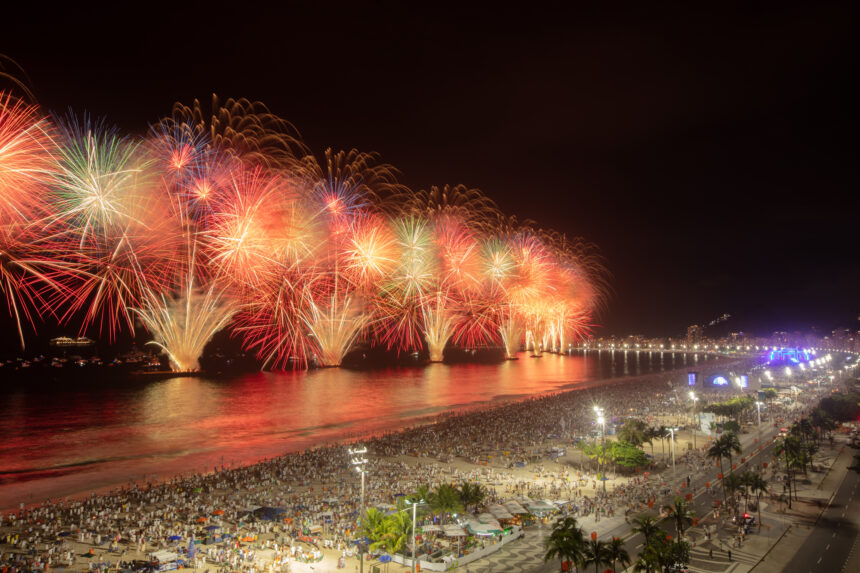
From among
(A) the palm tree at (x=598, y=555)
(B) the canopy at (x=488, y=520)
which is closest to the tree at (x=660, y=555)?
(A) the palm tree at (x=598, y=555)

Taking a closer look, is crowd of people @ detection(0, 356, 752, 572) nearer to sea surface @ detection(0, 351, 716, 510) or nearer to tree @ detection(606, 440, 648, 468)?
tree @ detection(606, 440, 648, 468)

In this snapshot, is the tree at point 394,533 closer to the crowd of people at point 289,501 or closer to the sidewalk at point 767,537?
the crowd of people at point 289,501

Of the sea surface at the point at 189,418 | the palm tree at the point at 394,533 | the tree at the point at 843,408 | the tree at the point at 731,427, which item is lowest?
the sea surface at the point at 189,418

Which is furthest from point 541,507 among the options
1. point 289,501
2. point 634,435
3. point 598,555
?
point 634,435

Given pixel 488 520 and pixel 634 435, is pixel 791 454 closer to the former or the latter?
pixel 634 435

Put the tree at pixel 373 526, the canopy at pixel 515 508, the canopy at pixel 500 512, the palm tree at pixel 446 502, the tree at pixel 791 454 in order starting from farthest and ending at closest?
the tree at pixel 791 454 → the canopy at pixel 515 508 → the canopy at pixel 500 512 → the palm tree at pixel 446 502 → the tree at pixel 373 526

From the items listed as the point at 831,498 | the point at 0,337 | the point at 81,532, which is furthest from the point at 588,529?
the point at 0,337

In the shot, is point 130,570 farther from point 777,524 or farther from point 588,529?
point 777,524

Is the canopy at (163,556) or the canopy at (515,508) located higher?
the canopy at (515,508)
